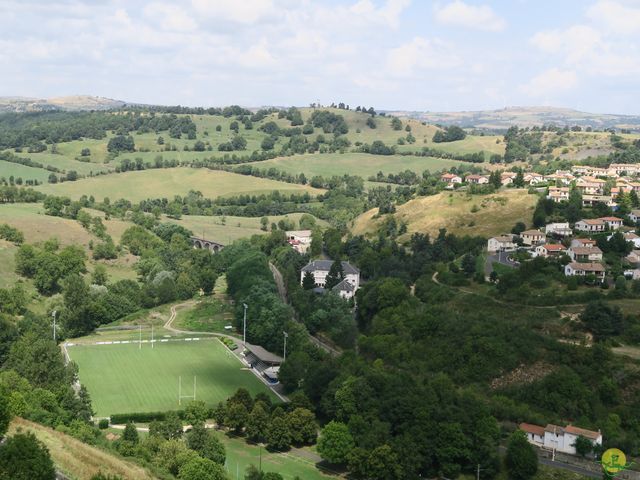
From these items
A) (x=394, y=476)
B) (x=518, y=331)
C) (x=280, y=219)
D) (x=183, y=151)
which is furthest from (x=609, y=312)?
(x=183, y=151)

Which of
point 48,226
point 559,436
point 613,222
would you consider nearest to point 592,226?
point 613,222

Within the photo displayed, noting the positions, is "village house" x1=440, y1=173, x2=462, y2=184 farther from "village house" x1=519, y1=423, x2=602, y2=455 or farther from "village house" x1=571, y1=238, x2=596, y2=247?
"village house" x1=519, y1=423, x2=602, y2=455

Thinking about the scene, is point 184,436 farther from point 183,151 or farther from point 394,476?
point 183,151

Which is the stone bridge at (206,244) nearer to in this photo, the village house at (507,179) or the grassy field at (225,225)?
the grassy field at (225,225)

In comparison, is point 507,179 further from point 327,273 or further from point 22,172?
point 22,172

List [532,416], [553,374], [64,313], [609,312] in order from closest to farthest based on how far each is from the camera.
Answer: [532,416]
[553,374]
[609,312]
[64,313]

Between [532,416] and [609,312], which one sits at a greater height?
[609,312]
